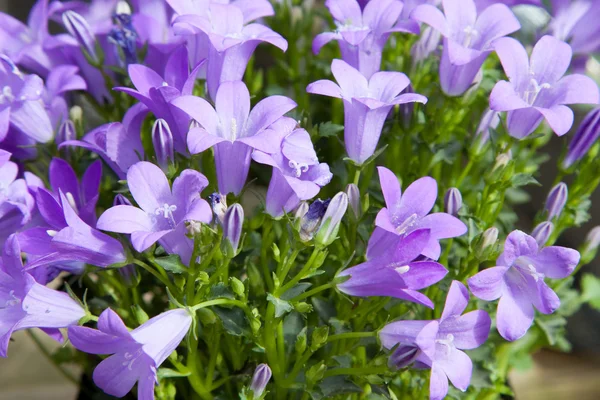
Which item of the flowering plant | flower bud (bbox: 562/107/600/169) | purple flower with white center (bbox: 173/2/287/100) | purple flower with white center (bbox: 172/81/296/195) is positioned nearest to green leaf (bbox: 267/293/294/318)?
the flowering plant

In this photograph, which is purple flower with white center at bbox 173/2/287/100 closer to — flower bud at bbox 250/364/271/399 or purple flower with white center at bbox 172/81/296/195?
purple flower with white center at bbox 172/81/296/195

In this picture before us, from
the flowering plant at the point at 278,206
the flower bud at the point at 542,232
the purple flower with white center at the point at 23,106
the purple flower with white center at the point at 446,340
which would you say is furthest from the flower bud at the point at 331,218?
the purple flower with white center at the point at 23,106

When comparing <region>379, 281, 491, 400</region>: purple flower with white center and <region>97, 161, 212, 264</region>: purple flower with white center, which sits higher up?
<region>97, 161, 212, 264</region>: purple flower with white center

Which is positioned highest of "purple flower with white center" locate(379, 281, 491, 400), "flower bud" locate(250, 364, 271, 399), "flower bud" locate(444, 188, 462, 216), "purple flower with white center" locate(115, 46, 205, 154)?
"purple flower with white center" locate(115, 46, 205, 154)

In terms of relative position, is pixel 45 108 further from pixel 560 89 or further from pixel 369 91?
pixel 560 89

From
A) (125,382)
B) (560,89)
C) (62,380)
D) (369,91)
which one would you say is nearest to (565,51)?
(560,89)

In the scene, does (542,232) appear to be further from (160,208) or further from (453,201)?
(160,208)

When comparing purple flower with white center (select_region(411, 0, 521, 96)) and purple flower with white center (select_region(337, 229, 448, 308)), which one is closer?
purple flower with white center (select_region(337, 229, 448, 308))

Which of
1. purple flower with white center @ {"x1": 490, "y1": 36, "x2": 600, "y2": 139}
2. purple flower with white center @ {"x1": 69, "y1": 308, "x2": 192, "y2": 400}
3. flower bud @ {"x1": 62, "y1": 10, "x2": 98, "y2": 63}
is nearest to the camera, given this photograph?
purple flower with white center @ {"x1": 69, "y1": 308, "x2": 192, "y2": 400}
